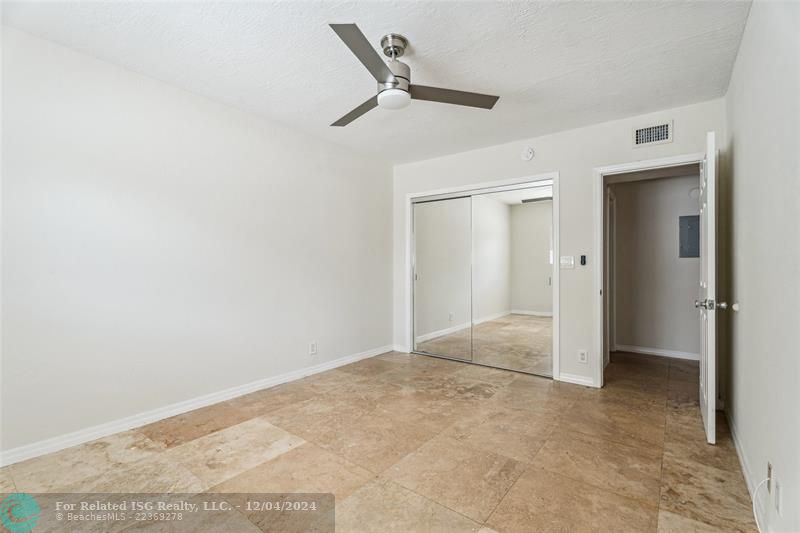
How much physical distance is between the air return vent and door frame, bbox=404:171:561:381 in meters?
0.74

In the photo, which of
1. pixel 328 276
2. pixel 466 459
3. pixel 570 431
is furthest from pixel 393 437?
pixel 328 276

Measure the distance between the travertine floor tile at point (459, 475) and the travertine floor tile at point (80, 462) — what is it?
1.65 meters

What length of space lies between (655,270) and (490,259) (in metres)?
2.20

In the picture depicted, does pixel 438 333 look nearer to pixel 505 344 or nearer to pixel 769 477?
pixel 505 344

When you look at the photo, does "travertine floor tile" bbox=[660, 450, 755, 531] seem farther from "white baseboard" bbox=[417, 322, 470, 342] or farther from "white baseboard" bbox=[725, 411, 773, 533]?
"white baseboard" bbox=[417, 322, 470, 342]

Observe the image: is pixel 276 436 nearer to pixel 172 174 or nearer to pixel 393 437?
pixel 393 437

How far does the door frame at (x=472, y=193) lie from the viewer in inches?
148

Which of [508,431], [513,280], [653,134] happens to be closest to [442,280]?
[513,280]

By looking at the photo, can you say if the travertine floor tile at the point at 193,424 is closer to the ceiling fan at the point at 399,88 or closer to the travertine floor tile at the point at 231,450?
the travertine floor tile at the point at 231,450

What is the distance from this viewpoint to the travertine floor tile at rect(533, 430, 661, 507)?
1954 millimetres

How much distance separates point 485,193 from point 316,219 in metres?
2.01

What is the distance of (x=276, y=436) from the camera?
8.41 feet

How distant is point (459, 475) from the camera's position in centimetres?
208

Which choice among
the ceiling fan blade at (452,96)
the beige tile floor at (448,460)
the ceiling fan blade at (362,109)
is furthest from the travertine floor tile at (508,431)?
the ceiling fan blade at (362,109)
